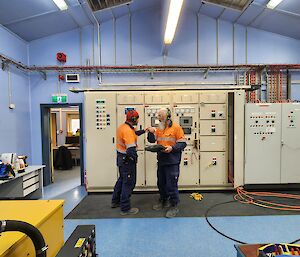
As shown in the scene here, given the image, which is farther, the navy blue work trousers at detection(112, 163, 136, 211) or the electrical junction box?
the electrical junction box

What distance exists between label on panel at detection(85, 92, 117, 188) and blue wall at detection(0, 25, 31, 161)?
1572mm

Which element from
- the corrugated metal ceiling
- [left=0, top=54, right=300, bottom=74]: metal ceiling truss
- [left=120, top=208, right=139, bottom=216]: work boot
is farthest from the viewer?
[left=0, top=54, right=300, bottom=74]: metal ceiling truss

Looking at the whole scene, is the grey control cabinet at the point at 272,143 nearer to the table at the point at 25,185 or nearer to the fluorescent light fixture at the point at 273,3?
the fluorescent light fixture at the point at 273,3

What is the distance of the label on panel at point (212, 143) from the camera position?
13.8ft

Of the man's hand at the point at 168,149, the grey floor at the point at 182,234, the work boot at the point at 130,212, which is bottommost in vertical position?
the grey floor at the point at 182,234

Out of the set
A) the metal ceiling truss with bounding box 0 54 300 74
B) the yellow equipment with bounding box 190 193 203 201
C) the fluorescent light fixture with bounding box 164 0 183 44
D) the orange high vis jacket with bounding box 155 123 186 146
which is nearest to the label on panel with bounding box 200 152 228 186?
the yellow equipment with bounding box 190 193 203 201

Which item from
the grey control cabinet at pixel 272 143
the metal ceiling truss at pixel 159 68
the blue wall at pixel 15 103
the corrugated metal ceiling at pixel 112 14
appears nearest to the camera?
the corrugated metal ceiling at pixel 112 14

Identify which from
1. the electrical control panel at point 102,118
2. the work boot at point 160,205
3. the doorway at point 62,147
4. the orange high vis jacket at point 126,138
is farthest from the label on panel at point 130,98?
the work boot at point 160,205

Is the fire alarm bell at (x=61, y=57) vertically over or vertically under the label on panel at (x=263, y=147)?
over

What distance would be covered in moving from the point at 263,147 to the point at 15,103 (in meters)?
5.37

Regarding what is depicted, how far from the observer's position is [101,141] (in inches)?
165

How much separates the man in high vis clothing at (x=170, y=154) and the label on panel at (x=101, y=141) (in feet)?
4.28

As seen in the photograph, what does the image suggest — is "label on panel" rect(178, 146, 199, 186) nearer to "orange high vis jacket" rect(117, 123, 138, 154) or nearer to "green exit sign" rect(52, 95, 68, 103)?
"orange high vis jacket" rect(117, 123, 138, 154)

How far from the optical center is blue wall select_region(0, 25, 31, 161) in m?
3.94
